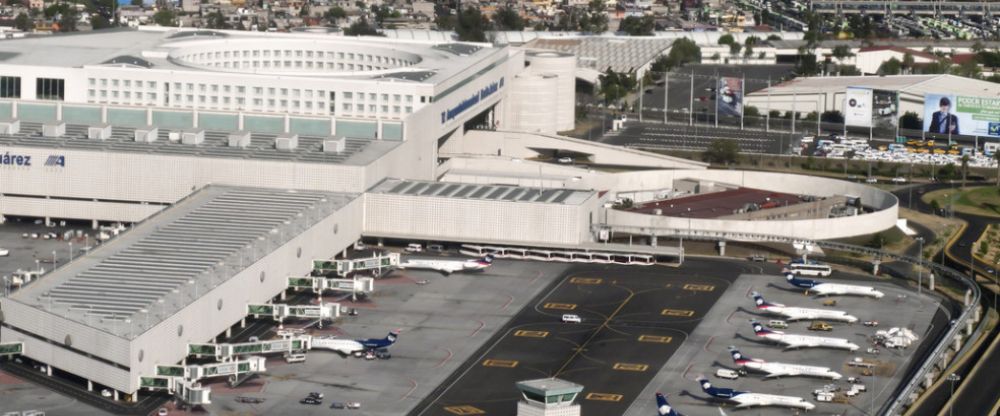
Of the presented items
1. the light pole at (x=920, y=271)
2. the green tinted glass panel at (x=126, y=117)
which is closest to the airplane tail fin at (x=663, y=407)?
the light pole at (x=920, y=271)

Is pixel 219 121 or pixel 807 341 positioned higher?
pixel 219 121

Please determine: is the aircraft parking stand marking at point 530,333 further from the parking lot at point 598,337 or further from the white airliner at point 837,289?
the white airliner at point 837,289

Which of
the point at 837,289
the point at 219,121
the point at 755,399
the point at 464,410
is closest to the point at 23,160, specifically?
the point at 219,121

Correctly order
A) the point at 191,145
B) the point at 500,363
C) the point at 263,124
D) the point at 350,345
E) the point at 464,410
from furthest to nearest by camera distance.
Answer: the point at 263,124
the point at 191,145
the point at 350,345
the point at 500,363
the point at 464,410

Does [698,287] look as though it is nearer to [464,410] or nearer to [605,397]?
[605,397]

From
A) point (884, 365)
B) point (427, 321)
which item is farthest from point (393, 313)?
point (884, 365)

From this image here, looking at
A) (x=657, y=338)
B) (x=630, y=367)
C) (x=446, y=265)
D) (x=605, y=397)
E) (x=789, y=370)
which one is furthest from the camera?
(x=446, y=265)

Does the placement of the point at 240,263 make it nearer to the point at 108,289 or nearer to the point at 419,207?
the point at 108,289
